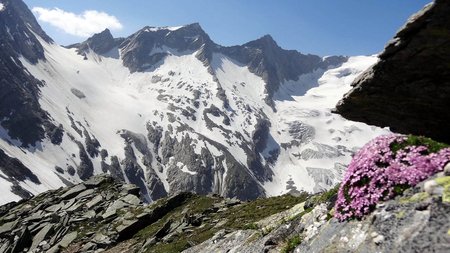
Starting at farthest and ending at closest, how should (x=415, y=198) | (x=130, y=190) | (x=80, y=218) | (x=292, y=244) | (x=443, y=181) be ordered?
1. (x=130, y=190)
2. (x=80, y=218)
3. (x=292, y=244)
4. (x=415, y=198)
5. (x=443, y=181)

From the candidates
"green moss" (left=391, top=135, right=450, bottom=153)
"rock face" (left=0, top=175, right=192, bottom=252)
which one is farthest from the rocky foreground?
"green moss" (left=391, top=135, right=450, bottom=153)

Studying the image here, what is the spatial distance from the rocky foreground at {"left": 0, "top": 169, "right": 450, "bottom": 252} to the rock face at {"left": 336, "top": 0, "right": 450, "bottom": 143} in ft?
14.1

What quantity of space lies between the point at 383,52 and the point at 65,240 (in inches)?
1907

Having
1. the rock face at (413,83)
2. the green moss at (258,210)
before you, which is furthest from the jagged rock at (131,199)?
the rock face at (413,83)

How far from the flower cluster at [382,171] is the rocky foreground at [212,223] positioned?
281 millimetres

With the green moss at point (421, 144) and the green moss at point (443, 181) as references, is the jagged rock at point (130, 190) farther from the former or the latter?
the green moss at point (443, 181)

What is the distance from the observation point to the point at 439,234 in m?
8.73

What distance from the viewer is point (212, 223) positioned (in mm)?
44281

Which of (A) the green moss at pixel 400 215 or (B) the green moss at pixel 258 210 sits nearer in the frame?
(A) the green moss at pixel 400 215

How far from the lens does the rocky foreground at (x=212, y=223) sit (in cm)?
978

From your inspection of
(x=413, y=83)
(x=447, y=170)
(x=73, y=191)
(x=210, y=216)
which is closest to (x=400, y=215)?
(x=447, y=170)

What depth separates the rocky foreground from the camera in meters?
9.78

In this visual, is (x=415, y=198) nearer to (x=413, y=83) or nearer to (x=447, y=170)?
(x=447, y=170)

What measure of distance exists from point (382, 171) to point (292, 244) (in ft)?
15.3
